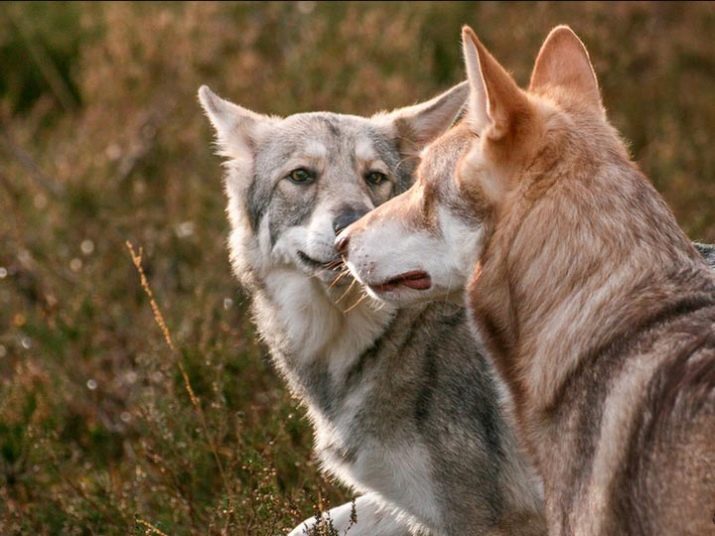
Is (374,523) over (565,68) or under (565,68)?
under

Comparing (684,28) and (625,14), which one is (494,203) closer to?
(625,14)

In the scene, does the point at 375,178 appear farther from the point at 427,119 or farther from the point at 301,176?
the point at 427,119

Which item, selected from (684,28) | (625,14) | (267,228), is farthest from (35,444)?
(684,28)

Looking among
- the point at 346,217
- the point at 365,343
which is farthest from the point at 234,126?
the point at 365,343

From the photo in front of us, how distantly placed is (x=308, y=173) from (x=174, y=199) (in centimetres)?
356

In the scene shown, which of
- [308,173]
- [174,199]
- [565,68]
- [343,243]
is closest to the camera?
[565,68]

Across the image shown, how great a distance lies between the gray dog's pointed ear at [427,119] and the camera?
5.22m

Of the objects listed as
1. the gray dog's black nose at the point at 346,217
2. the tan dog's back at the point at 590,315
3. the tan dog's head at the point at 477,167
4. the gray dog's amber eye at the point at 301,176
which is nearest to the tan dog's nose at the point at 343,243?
the tan dog's head at the point at 477,167

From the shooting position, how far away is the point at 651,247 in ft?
10.6

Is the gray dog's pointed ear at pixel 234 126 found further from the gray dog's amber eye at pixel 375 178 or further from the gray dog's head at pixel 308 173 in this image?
the gray dog's amber eye at pixel 375 178

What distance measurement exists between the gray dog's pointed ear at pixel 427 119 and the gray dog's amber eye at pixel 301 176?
0.45 m

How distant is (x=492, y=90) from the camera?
325 cm

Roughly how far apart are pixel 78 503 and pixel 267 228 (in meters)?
1.37

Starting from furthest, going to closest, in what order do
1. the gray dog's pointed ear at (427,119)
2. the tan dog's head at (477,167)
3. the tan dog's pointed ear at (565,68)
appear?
the gray dog's pointed ear at (427,119), the tan dog's pointed ear at (565,68), the tan dog's head at (477,167)
